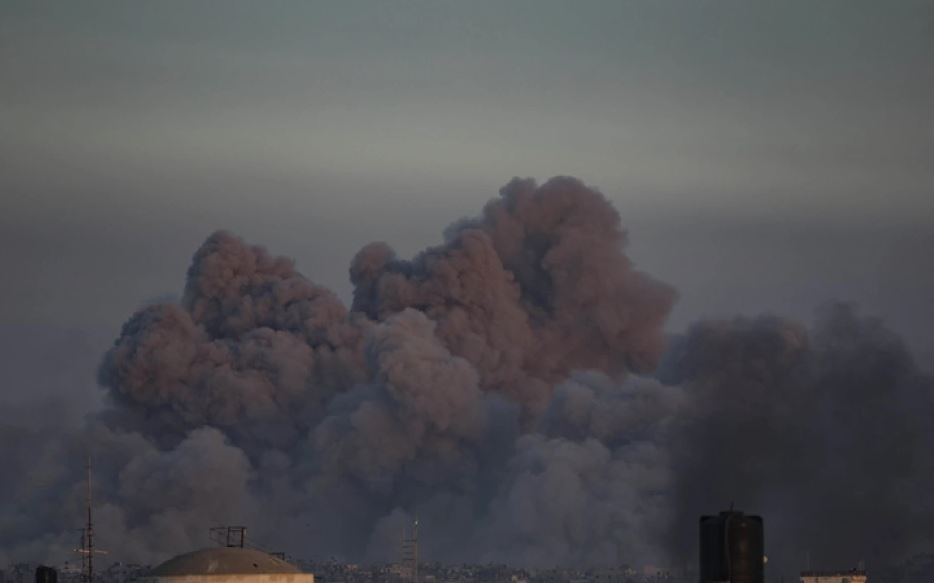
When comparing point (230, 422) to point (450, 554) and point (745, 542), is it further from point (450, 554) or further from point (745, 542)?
point (745, 542)

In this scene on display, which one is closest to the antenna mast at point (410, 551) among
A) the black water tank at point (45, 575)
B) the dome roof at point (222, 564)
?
the black water tank at point (45, 575)

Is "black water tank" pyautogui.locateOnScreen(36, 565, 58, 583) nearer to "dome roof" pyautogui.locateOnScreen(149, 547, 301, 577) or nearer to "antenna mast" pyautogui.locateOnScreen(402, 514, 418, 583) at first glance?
"dome roof" pyautogui.locateOnScreen(149, 547, 301, 577)

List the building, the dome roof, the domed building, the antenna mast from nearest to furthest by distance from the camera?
the domed building, the dome roof, the building, the antenna mast

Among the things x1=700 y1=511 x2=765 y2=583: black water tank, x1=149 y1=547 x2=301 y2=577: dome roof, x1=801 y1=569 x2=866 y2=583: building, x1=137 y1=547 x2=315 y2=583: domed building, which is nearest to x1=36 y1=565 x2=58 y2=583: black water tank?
x1=137 y1=547 x2=315 y2=583: domed building

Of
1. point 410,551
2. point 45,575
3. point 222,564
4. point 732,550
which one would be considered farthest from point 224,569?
point 410,551

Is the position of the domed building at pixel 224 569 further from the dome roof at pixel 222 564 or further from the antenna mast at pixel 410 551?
the antenna mast at pixel 410 551

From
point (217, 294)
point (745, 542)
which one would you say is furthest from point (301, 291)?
point (745, 542)
